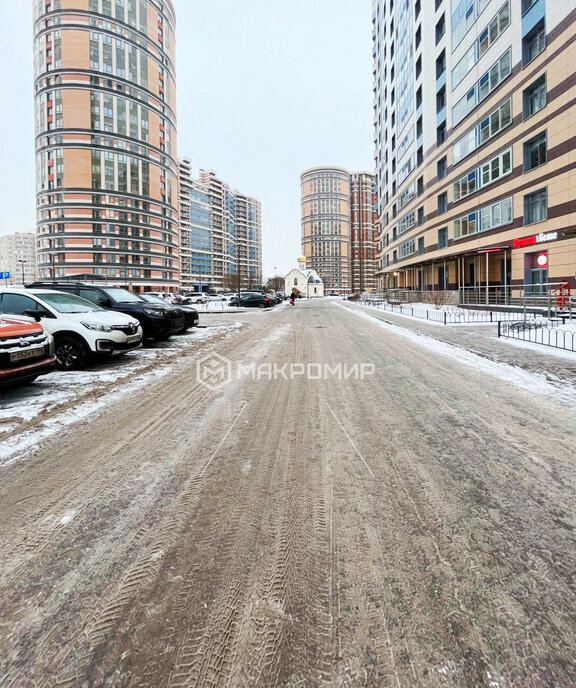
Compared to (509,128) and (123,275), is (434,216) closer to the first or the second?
(509,128)

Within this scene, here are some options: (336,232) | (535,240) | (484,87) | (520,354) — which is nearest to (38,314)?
(520,354)

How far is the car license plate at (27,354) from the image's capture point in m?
5.85

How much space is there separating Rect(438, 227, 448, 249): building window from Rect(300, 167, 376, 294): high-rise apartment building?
123 meters

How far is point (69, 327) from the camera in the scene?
8.21 m

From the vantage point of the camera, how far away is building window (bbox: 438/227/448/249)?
36.5m

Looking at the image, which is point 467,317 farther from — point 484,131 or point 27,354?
point 27,354

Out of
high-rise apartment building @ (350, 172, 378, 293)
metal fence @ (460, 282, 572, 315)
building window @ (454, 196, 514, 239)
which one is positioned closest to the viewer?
metal fence @ (460, 282, 572, 315)

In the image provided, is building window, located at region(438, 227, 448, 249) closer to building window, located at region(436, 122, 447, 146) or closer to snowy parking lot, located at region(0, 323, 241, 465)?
building window, located at region(436, 122, 447, 146)

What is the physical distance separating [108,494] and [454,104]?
133ft

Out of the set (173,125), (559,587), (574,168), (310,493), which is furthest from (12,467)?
(173,125)

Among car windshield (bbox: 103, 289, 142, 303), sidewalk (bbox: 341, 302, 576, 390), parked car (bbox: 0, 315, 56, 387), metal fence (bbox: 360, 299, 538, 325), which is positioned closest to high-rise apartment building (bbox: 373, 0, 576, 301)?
metal fence (bbox: 360, 299, 538, 325)

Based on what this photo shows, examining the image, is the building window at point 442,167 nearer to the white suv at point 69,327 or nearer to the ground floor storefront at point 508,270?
the ground floor storefront at point 508,270

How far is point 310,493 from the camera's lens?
3145 mm

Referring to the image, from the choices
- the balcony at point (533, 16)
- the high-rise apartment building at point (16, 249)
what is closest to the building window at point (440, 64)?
the balcony at point (533, 16)
